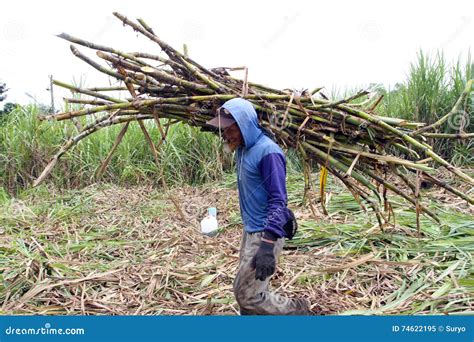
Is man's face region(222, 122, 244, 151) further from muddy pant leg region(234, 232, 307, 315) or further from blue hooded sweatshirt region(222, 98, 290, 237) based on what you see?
muddy pant leg region(234, 232, 307, 315)

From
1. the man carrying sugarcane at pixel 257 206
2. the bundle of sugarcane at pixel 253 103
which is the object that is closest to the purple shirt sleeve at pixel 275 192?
the man carrying sugarcane at pixel 257 206

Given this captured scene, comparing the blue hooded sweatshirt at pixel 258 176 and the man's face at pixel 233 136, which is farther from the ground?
the man's face at pixel 233 136

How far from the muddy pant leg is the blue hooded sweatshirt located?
105mm

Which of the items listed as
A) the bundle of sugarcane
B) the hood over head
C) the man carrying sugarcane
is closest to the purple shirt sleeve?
the man carrying sugarcane

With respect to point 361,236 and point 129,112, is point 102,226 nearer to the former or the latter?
point 129,112

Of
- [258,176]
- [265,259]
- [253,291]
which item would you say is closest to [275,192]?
→ [258,176]

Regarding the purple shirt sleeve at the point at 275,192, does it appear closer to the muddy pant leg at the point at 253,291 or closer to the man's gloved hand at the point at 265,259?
the man's gloved hand at the point at 265,259

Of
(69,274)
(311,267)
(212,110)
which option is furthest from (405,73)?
(69,274)

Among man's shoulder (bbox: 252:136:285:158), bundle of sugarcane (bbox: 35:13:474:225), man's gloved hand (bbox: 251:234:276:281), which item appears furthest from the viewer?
bundle of sugarcane (bbox: 35:13:474:225)

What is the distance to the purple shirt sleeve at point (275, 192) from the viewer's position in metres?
2.62

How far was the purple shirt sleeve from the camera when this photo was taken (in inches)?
103

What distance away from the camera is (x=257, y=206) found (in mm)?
2805

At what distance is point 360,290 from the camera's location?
324 centimetres

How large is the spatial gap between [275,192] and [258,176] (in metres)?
0.20
